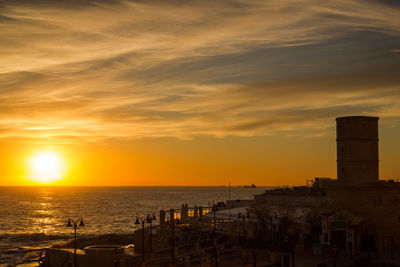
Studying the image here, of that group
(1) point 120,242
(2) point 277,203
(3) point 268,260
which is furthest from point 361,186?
(1) point 120,242

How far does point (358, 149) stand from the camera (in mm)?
46625

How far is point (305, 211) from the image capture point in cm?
4366

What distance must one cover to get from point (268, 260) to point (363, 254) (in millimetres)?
7681

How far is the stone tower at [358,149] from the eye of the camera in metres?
46.4

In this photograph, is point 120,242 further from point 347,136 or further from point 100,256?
point 347,136

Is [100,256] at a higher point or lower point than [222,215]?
lower

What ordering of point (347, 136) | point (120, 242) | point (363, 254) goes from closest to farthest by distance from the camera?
point (363, 254) → point (347, 136) → point (120, 242)

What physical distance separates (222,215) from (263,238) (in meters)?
6.29

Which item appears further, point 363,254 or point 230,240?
point 230,240

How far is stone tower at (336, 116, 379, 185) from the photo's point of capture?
152 feet

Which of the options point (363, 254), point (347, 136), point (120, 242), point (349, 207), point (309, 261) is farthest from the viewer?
point (120, 242)

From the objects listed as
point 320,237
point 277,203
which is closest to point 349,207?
point 320,237

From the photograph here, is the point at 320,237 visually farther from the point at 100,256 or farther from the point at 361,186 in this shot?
the point at 100,256

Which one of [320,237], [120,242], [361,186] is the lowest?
[120,242]
